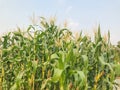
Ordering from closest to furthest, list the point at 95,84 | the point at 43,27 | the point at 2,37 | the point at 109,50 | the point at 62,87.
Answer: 1. the point at 62,87
2. the point at 95,84
3. the point at 109,50
4. the point at 43,27
5. the point at 2,37

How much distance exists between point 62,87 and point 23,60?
1417mm

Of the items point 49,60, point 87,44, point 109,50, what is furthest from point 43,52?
point 109,50

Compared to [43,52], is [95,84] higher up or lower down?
lower down

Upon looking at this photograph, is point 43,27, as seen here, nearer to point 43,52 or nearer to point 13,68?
point 43,52

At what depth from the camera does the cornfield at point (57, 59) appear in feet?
16.2

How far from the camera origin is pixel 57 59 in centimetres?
527

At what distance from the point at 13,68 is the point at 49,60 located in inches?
49.2

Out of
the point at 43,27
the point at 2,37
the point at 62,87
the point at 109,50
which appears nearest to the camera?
the point at 62,87

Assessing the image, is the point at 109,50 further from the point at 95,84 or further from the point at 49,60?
the point at 49,60

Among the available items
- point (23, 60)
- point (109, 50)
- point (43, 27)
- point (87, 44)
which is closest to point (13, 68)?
point (23, 60)

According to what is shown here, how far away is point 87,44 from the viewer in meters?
5.82

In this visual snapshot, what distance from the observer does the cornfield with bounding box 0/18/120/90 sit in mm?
4941

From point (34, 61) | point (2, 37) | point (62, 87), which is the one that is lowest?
point (62, 87)

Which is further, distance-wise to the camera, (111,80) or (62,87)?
(111,80)
